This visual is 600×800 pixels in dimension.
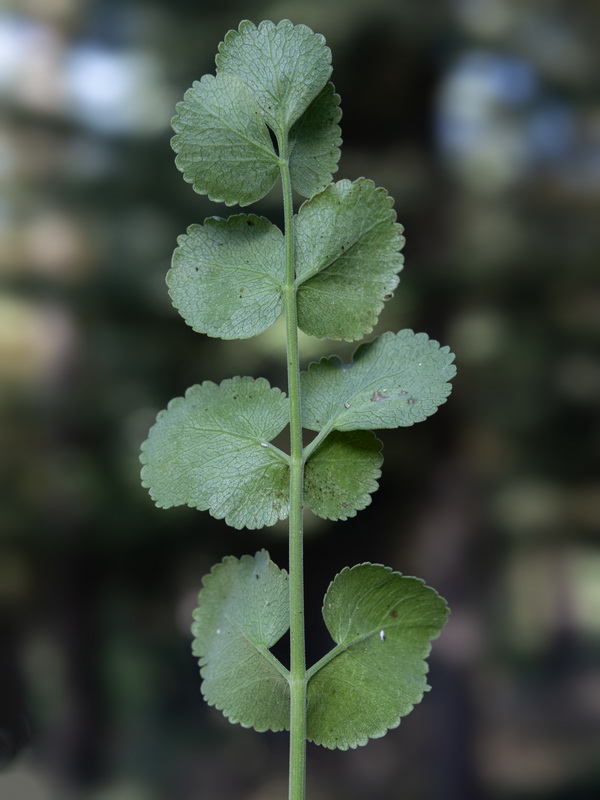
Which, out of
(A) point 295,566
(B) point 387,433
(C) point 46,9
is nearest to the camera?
(A) point 295,566

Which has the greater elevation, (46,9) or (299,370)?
(46,9)

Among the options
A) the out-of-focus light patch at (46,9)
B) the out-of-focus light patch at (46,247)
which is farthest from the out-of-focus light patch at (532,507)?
the out-of-focus light patch at (46,9)

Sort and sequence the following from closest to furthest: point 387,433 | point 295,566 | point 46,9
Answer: point 295,566
point 387,433
point 46,9

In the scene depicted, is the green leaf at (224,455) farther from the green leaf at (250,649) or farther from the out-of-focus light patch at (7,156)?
the out-of-focus light patch at (7,156)

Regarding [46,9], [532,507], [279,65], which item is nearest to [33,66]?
[46,9]

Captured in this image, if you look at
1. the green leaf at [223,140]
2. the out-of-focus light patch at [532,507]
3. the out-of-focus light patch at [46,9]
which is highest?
the out-of-focus light patch at [46,9]

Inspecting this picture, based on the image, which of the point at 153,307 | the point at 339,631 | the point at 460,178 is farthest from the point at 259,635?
the point at 460,178

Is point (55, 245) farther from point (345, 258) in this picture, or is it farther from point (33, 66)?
point (345, 258)

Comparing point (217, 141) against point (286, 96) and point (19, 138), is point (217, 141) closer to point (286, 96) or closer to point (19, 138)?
point (286, 96)
